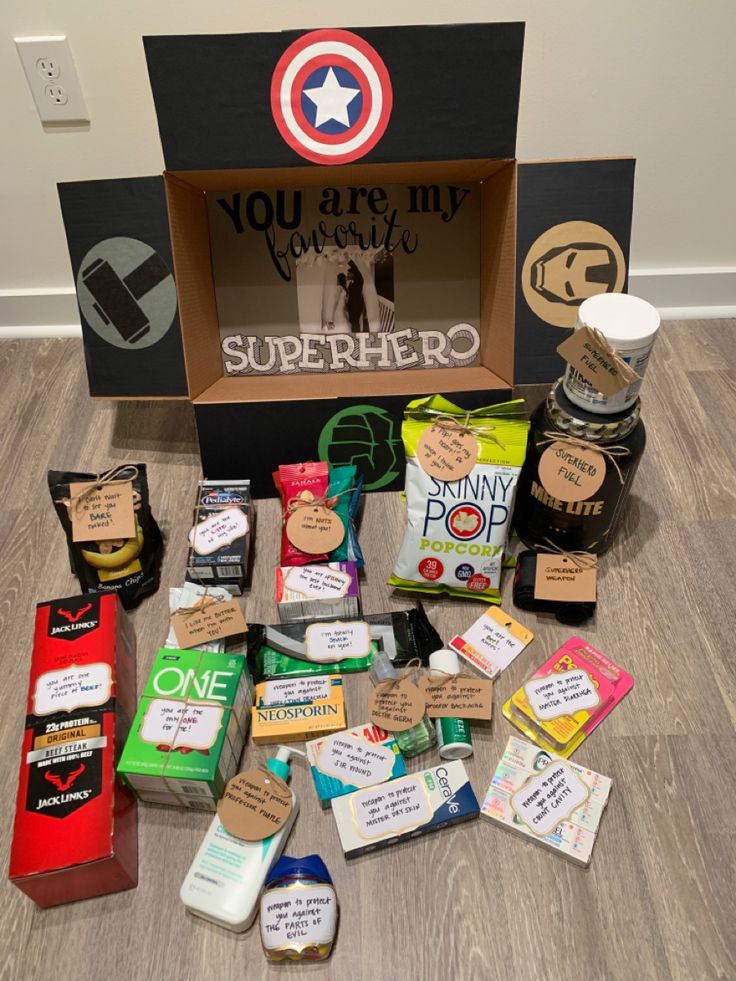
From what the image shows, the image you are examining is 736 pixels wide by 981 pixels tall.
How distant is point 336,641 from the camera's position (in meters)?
0.94

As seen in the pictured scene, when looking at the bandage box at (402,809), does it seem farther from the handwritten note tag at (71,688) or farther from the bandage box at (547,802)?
the handwritten note tag at (71,688)

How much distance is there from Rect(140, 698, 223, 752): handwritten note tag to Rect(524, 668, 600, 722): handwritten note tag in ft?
1.35

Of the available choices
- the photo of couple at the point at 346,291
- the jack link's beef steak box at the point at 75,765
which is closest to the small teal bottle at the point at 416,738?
the jack link's beef steak box at the point at 75,765

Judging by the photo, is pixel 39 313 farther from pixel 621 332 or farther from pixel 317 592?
pixel 621 332

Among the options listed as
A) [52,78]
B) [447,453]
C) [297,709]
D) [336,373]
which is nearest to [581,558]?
[447,453]

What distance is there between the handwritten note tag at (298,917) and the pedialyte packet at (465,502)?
44 centimetres

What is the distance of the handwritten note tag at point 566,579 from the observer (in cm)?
97

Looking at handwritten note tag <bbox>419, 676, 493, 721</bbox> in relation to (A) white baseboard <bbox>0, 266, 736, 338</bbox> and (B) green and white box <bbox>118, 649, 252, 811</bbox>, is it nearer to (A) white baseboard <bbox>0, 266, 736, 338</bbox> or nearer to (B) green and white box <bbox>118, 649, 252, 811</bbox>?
(B) green and white box <bbox>118, 649, 252, 811</bbox>

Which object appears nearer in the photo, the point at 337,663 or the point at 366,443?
the point at 337,663

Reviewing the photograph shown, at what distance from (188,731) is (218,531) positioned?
0.33 meters

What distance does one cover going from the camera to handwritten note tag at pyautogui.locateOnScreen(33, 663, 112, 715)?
0.80 metres

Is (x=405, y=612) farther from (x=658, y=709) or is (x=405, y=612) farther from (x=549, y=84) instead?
(x=549, y=84)

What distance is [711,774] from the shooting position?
84 cm

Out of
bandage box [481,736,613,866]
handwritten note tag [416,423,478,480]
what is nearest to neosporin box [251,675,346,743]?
bandage box [481,736,613,866]
